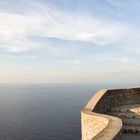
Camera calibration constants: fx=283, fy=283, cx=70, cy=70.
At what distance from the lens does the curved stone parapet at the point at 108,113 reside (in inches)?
356

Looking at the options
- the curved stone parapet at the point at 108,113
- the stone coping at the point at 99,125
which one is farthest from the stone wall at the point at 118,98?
the stone coping at the point at 99,125

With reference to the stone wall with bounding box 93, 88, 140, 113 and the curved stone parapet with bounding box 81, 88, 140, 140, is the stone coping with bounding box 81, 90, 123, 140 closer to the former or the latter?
the curved stone parapet with bounding box 81, 88, 140, 140

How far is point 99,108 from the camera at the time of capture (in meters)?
14.5

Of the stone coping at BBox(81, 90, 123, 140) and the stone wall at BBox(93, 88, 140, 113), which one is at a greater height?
the stone wall at BBox(93, 88, 140, 113)

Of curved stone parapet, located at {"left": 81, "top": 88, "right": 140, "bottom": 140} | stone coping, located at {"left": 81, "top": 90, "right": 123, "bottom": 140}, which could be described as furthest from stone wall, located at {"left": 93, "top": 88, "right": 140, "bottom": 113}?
stone coping, located at {"left": 81, "top": 90, "right": 123, "bottom": 140}

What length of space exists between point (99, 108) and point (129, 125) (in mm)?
1883

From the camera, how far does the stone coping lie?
846cm

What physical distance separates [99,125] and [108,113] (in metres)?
4.31

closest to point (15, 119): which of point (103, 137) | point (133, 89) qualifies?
point (133, 89)

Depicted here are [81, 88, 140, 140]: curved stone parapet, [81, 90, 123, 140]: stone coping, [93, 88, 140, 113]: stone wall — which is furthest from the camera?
[93, 88, 140, 113]: stone wall

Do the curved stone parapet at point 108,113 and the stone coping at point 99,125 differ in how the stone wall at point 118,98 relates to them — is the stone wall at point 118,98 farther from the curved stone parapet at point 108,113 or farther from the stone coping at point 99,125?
the stone coping at point 99,125

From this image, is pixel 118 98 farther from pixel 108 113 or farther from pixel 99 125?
pixel 99 125

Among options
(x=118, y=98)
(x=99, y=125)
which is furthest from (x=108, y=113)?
(x=99, y=125)

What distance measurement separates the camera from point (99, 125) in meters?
11.0
